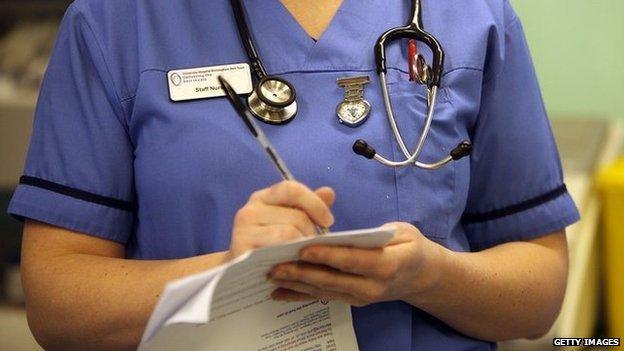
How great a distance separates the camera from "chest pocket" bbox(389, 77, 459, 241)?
1059 millimetres

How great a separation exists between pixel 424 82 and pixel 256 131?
0.25 meters

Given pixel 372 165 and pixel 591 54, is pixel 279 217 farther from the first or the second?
pixel 591 54

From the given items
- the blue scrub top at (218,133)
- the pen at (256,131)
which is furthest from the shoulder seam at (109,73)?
the pen at (256,131)

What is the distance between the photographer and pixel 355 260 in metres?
0.90

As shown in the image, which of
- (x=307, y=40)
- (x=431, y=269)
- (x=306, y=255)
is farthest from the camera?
(x=307, y=40)

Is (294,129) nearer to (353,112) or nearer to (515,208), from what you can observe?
(353,112)

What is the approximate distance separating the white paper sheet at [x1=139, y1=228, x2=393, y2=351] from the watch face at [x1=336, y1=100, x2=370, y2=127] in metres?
0.19

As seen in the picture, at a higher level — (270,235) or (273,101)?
(273,101)

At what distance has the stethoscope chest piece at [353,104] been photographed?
3.47ft

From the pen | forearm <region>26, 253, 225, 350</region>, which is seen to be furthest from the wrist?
forearm <region>26, 253, 225, 350</region>

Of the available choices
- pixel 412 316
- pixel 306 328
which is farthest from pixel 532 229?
pixel 306 328

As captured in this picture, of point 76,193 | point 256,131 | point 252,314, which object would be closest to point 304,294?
point 252,314

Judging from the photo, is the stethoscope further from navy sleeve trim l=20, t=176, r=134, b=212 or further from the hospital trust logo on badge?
navy sleeve trim l=20, t=176, r=134, b=212

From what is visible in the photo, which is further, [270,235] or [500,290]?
[500,290]
